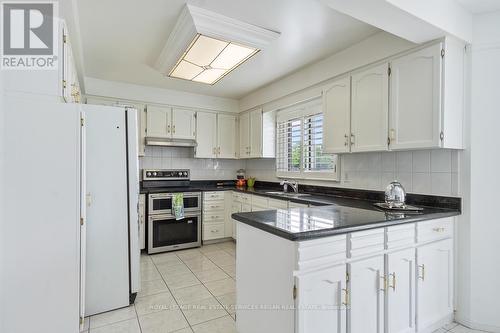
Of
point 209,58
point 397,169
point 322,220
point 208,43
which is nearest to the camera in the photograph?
point 322,220

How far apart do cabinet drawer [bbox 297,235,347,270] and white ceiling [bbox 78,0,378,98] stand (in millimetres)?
1736

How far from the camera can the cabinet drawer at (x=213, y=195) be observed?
4.13m

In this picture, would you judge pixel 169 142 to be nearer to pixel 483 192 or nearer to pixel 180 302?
pixel 180 302

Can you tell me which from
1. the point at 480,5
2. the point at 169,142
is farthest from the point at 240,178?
the point at 480,5

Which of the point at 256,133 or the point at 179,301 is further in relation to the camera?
the point at 256,133

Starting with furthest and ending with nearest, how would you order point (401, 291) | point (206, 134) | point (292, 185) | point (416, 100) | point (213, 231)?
point (206, 134)
point (213, 231)
point (292, 185)
point (416, 100)
point (401, 291)

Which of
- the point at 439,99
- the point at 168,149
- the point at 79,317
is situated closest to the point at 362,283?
the point at 439,99

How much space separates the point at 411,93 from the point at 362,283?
1574 mm

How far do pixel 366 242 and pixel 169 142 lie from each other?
10.9 ft

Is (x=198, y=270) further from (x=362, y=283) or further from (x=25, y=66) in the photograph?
(x=25, y=66)

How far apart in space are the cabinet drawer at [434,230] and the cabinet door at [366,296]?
449mm

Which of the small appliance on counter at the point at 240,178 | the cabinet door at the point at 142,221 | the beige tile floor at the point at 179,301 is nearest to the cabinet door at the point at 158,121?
the cabinet door at the point at 142,221

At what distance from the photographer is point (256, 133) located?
14.0ft

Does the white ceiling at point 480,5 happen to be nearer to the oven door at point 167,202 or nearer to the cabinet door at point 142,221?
the oven door at point 167,202
